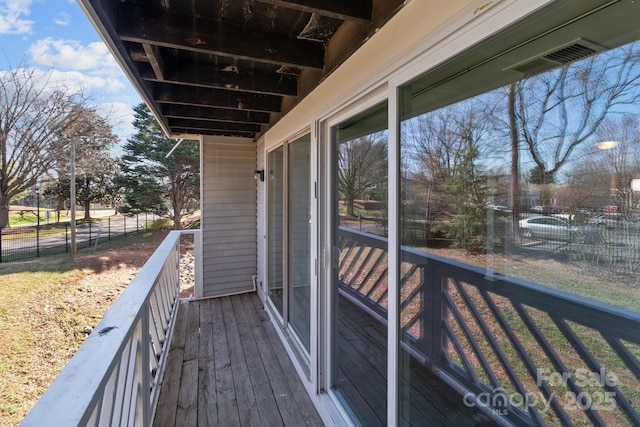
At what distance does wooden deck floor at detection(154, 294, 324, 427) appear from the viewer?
2.09m

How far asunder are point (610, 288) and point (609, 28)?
59cm

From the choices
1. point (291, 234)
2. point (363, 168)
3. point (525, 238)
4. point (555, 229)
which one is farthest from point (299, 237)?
point (555, 229)

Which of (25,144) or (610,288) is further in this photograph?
(25,144)

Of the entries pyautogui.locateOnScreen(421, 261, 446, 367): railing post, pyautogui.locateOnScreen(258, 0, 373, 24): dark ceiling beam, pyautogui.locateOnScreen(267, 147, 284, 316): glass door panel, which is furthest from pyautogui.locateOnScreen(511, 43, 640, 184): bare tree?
pyautogui.locateOnScreen(267, 147, 284, 316): glass door panel

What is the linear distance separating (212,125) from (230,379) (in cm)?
291

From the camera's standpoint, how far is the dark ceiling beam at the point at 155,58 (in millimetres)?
1743

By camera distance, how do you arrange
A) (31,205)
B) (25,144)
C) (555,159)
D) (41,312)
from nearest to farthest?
(555,159) → (41,312) → (25,144) → (31,205)

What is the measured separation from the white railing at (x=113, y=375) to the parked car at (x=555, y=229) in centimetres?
125

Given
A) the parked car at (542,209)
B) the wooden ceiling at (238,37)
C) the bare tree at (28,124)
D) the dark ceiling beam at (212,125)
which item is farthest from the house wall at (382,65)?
the bare tree at (28,124)

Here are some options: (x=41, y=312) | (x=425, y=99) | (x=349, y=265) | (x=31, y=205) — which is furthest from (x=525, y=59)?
(x=31, y=205)

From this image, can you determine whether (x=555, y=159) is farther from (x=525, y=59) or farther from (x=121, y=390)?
(x=121, y=390)

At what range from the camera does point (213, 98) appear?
111 inches

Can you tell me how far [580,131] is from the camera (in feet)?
2.50

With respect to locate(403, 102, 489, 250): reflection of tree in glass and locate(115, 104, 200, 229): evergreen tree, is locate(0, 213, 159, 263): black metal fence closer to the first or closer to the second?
locate(115, 104, 200, 229): evergreen tree
